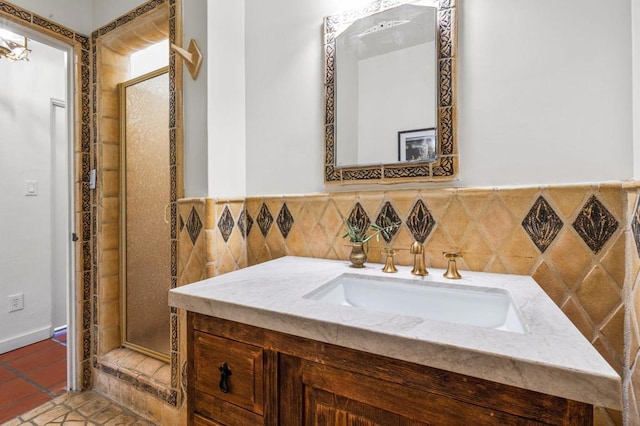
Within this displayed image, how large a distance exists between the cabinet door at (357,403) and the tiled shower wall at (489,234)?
1.93 ft

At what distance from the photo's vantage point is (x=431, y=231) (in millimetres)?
1062

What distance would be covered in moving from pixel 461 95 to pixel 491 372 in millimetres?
893

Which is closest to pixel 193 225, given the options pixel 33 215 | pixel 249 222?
pixel 249 222

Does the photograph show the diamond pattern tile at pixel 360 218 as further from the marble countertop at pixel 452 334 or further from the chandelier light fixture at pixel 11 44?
the chandelier light fixture at pixel 11 44

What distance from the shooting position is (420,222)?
1.08 metres

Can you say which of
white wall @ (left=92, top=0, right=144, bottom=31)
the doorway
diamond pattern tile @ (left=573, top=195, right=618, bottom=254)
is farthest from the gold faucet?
the doorway

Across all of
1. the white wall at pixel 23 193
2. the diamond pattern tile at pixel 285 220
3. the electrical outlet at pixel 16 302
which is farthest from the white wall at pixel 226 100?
the electrical outlet at pixel 16 302

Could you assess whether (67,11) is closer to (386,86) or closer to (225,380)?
(386,86)

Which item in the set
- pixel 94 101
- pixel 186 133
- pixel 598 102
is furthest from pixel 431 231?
pixel 94 101

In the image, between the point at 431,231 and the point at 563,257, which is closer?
the point at 563,257

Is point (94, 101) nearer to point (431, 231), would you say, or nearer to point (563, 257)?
point (431, 231)

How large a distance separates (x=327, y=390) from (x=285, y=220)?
825 mm

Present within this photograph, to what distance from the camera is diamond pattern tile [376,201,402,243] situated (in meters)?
Result: 1.13

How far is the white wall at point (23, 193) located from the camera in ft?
7.79
